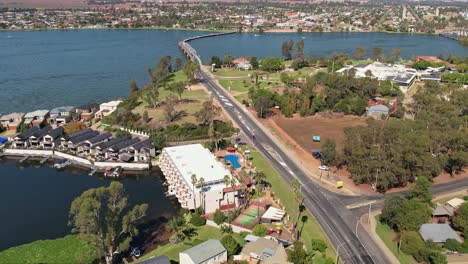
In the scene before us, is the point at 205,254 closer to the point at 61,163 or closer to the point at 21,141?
the point at 61,163

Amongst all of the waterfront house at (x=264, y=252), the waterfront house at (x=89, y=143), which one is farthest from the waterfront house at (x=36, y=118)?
the waterfront house at (x=264, y=252)

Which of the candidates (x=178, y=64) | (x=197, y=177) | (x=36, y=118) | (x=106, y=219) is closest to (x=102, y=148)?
(x=197, y=177)

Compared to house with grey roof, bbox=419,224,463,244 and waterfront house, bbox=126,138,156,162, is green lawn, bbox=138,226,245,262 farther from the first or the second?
waterfront house, bbox=126,138,156,162

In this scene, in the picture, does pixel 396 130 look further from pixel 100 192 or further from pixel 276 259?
pixel 100 192

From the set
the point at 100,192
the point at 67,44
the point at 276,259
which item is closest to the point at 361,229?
the point at 276,259

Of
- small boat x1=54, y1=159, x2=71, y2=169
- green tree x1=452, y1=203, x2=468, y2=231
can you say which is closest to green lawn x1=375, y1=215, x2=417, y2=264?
green tree x1=452, y1=203, x2=468, y2=231

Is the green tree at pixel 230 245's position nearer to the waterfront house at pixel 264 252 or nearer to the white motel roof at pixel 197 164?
the waterfront house at pixel 264 252
